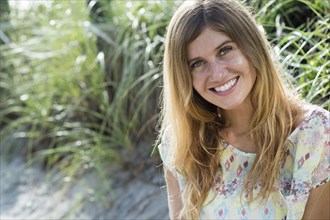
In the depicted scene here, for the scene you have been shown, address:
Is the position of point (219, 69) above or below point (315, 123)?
above

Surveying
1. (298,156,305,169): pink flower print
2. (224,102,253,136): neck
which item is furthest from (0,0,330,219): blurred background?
(298,156,305,169): pink flower print

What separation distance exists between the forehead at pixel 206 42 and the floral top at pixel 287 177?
38 cm

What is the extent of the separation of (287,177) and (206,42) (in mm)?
534

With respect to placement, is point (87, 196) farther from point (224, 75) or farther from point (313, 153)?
point (313, 153)

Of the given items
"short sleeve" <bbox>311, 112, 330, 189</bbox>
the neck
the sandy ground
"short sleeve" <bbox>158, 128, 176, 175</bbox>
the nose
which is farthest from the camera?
the sandy ground

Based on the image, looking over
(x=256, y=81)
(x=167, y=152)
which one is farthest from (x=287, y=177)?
(x=167, y=152)

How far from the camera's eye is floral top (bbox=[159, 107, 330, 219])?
2.21 m

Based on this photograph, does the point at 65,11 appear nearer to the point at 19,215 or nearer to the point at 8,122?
the point at 8,122

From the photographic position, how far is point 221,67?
231 cm

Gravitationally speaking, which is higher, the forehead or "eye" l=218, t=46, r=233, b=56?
the forehead

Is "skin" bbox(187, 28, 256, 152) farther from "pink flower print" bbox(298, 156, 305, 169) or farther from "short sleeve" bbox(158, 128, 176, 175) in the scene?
"short sleeve" bbox(158, 128, 176, 175)

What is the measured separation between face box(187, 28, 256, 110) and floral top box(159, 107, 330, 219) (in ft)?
0.74

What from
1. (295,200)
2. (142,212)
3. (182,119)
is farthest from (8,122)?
(295,200)

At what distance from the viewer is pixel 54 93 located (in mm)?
4641
